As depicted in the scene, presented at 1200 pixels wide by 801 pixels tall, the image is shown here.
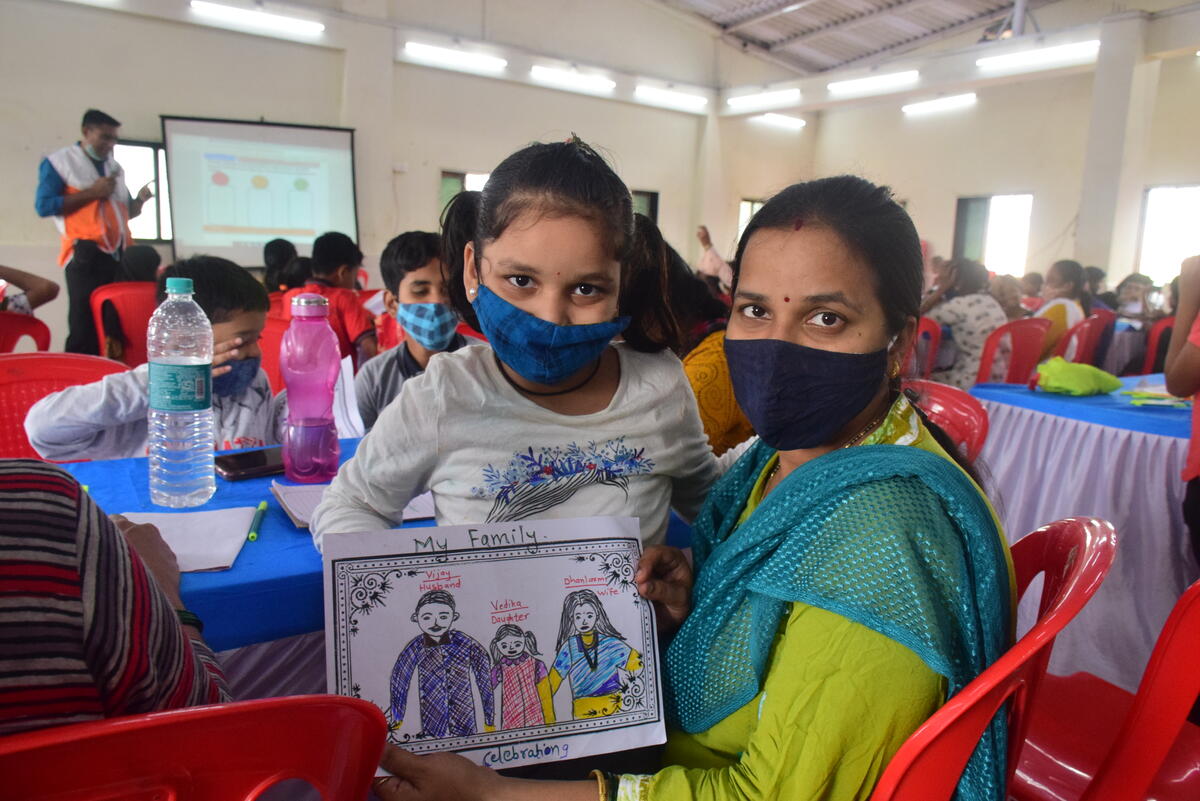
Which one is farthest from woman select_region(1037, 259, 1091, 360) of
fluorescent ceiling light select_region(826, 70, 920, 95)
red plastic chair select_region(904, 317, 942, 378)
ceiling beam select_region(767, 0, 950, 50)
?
ceiling beam select_region(767, 0, 950, 50)

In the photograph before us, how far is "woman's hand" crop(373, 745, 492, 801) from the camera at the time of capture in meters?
0.82

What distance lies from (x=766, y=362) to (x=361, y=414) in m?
1.56

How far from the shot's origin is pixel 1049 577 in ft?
3.63

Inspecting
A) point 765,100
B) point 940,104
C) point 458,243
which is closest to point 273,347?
point 458,243

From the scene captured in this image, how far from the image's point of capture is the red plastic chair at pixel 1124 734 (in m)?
0.98

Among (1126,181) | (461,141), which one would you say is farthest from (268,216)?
(1126,181)

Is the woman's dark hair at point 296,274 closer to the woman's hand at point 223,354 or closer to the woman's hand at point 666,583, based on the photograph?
the woman's hand at point 223,354

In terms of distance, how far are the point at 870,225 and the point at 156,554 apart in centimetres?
102

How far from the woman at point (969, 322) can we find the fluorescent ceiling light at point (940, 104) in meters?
7.72

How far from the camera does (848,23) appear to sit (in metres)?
10.3

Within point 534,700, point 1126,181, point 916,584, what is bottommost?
point 534,700

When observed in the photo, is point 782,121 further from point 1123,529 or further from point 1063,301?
point 1123,529

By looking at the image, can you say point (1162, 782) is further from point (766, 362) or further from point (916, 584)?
point (766, 362)

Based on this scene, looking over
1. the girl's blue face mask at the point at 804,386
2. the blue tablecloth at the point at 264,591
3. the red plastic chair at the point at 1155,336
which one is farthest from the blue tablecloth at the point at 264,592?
the red plastic chair at the point at 1155,336
